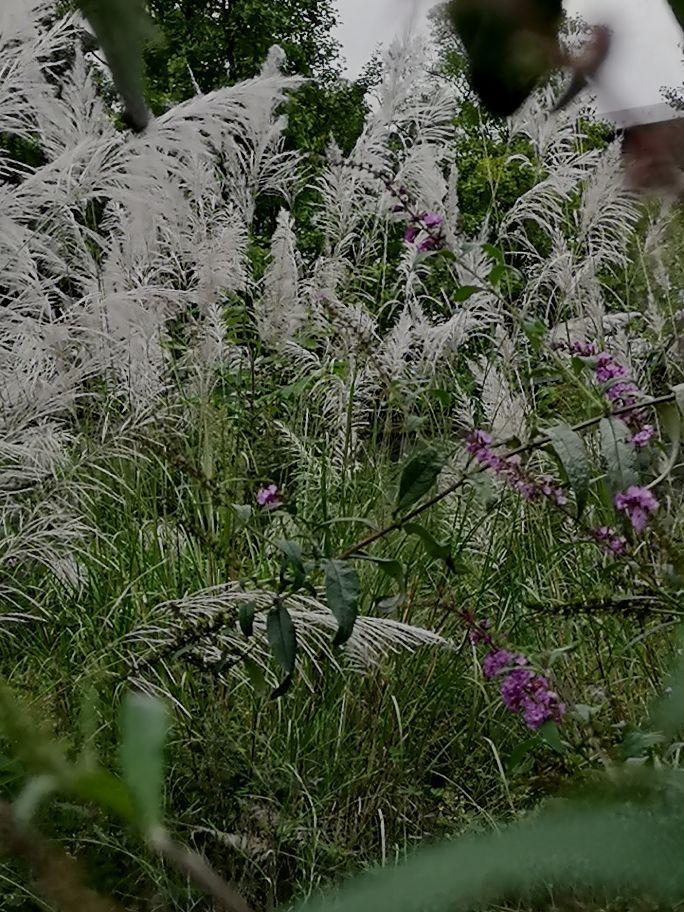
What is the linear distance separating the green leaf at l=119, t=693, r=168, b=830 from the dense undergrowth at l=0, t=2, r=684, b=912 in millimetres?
959

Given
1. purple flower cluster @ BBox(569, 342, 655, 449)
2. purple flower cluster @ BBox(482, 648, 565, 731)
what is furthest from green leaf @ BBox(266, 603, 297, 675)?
purple flower cluster @ BBox(569, 342, 655, 449)

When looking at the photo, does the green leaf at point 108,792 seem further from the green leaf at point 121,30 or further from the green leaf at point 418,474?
the green leaf at point 418,474

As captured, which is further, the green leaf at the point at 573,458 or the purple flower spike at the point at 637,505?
the purple flower spike at the point at 637,505

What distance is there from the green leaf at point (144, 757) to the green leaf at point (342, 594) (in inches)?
42.5

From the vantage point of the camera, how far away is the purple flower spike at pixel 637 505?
1.21 m

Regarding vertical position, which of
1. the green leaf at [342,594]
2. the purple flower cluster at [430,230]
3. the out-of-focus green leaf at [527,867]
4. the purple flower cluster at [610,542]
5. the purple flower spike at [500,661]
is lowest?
the purple flower spike at [500,661]

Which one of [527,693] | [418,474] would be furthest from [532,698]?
[418,474]

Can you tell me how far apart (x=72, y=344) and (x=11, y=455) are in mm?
572

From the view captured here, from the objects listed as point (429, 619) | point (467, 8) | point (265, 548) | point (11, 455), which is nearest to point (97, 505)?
point (11, 455)

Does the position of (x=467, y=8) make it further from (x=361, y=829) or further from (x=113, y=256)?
(x=113, y=256)

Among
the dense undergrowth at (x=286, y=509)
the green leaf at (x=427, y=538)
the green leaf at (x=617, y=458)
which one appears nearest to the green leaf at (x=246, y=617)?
the dense undergrowth at (x=286, y=509)

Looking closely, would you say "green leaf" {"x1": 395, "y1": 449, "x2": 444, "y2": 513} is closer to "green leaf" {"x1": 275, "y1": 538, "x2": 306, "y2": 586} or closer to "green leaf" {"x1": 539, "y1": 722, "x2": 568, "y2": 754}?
"green leaf" {"x1": 275, "y1": 538, "x2": 306, "y2": 586}

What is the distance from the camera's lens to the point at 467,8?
0.18 m

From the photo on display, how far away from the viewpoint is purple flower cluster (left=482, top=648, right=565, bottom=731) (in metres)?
1.43
